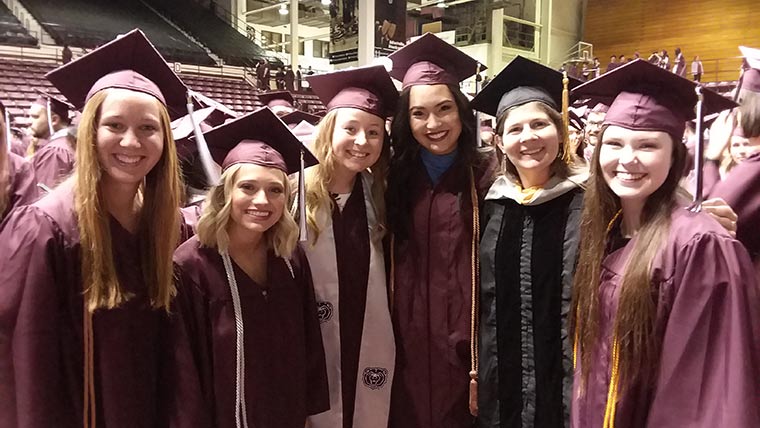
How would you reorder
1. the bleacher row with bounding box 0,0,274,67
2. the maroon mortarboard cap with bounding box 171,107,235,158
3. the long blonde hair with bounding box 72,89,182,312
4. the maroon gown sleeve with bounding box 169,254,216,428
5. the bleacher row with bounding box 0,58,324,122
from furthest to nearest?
the bleacher row with bounding box 0,0,274,67 → the bleacher row with bounding box 0,58,324,122 → the maroon mortarboard cap with bounding box 171,107,235,158 → the maroon gown sleeve with bounding box 169,254,216,428 → the long blonde hair with bounding box 72,89,182,312

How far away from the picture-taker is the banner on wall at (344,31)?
1567 cm

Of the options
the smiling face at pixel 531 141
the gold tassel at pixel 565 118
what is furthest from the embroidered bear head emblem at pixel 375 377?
the gold tassel at pixel 565 118

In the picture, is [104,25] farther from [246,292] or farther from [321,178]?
[246,292]

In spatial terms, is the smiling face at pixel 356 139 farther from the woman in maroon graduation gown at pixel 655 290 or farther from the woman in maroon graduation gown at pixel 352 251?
the woman in maroon graduation gown at pixel 655 290

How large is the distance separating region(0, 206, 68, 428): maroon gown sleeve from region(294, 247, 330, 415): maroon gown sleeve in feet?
2.87

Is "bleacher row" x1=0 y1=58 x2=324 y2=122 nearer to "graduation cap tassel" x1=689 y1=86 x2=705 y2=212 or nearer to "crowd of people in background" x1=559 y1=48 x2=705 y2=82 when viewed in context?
"crowd of people in background" x1=559 y1=48 x2=705 y2=82

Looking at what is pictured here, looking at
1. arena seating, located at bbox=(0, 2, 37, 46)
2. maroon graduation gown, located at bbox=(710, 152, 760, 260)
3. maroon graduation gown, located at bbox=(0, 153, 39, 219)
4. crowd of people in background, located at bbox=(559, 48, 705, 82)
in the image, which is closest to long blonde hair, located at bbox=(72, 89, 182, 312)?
maroon graduation gown, located at bbox=(0, 153, 39, 219)

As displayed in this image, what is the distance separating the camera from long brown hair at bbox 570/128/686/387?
1752mm

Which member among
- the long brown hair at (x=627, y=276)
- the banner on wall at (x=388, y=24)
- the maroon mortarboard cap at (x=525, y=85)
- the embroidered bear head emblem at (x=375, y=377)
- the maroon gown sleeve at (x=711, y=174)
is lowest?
the embroidered bear head emblem at (x=375, y=377)

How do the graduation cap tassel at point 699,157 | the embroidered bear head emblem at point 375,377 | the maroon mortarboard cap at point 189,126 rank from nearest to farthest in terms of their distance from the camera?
the graduation cap tassel at point 699,157 → the embroidered bear head emblem at point 375,377 → the maroon mortarboard cap at point 189,126

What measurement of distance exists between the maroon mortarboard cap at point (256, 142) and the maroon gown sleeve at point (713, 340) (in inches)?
51.3

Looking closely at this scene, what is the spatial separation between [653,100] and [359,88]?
3.92 ft

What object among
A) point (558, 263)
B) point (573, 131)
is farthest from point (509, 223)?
point (573, 131)

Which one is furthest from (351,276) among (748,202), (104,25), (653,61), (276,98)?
(104,25)
